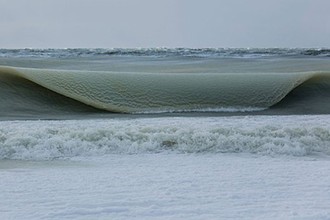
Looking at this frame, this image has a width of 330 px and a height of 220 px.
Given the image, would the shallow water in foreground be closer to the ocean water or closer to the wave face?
the ocean water

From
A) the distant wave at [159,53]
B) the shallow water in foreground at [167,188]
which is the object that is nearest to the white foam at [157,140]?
the shallow water in foreground at [167,188]

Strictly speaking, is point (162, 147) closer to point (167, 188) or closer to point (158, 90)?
point (167, 188)

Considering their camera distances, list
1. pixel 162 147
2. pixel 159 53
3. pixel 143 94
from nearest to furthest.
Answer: pixel 162 147 < pixel 143 94 < pixel 159 53

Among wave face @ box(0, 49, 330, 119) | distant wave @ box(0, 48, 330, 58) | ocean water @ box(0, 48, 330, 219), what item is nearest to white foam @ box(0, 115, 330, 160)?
ocean water @ box(0, 48, 330, 219)

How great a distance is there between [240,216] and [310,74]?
355 centimetres

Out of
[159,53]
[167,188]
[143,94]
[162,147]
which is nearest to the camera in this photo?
[167,188]

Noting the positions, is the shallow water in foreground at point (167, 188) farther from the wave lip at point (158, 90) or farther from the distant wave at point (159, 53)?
the distant wave at point (159, 53)

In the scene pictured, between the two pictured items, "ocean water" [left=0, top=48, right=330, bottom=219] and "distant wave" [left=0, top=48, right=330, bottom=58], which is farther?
"distant wave" [left=0, top=48, right=330, bottom=58]

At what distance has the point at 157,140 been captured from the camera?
3.13 meters

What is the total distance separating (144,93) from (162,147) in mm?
1762

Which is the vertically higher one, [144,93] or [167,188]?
[144,93]

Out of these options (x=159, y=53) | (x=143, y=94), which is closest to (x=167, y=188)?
(x=143, y=94)

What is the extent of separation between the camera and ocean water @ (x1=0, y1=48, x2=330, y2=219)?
1.98m

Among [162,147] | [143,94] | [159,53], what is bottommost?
[162,147]
